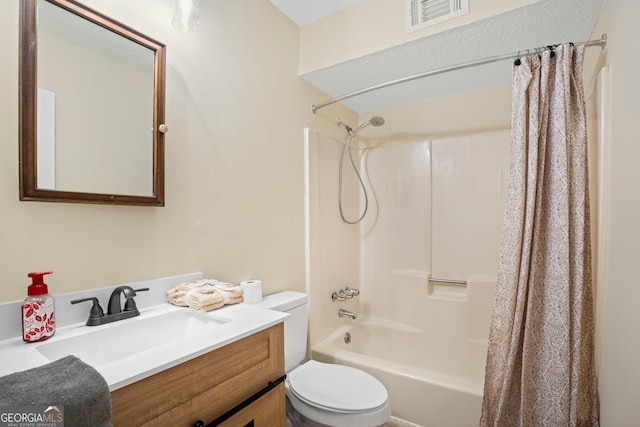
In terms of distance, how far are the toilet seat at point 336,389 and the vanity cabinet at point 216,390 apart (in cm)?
26

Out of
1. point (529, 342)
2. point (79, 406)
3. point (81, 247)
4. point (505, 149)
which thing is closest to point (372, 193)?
point (505, 149)

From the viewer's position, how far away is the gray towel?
0.51 metres

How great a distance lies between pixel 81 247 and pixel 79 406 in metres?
0.62

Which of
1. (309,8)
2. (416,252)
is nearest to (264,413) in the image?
(416,252)

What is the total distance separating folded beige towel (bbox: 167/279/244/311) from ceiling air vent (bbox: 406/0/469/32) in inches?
62.6

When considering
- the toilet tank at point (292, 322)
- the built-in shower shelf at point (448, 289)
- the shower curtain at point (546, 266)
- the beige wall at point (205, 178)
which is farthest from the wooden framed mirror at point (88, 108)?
the built-in shower shelf at point (448, 289)

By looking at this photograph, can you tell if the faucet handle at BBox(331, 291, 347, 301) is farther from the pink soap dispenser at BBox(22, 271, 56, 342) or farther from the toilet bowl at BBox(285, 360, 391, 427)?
the pink soap dispenser at BBox(22, 271, 56, 342)

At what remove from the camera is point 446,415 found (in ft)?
4.96

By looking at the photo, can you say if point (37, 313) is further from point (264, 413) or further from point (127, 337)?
point (264, 413)

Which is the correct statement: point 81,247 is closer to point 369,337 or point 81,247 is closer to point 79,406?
point 79,406

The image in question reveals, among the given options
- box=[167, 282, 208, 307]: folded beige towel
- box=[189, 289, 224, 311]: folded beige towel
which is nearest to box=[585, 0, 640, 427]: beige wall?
box=[189, 289, 224, 311]: folded beige towel

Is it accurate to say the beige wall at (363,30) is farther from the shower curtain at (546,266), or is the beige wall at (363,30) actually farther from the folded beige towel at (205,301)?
the folded beige towel at (205,301)

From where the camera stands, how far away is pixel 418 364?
2250 mm

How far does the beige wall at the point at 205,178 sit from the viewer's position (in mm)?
861
